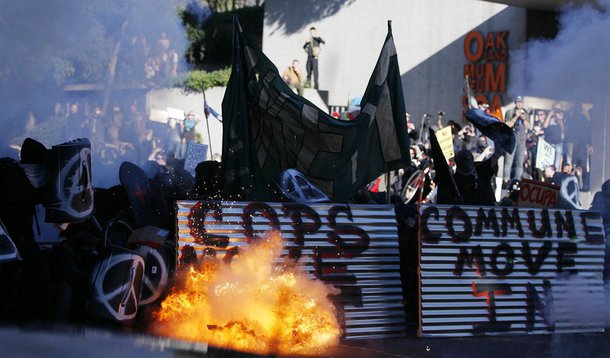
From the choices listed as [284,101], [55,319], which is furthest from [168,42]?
[55,319]

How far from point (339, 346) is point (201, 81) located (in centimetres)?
1500

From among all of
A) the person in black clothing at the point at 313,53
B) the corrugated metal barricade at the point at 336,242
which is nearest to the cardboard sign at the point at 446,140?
the corrugated metal barricade at the point at 336,242

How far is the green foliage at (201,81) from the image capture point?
19.7 metres

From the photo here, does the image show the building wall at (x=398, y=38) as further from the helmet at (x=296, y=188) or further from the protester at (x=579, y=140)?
the helmet at (x=296, y=188)

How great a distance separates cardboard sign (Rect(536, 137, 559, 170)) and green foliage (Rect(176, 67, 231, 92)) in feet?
24.1

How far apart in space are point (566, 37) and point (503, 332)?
5421mm

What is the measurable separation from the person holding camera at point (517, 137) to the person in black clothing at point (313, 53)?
895cm

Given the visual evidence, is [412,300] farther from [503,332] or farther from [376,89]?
[376,89]

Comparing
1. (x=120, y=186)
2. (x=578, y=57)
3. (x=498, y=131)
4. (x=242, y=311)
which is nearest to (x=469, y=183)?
(x=498, y=131)

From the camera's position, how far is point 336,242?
768 cm

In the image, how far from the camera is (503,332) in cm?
823

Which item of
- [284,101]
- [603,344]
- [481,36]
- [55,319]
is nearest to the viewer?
[55,319]

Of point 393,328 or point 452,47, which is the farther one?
point 452,47

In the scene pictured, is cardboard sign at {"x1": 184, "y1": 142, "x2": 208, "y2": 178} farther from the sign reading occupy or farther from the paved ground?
the sign reading occupy
